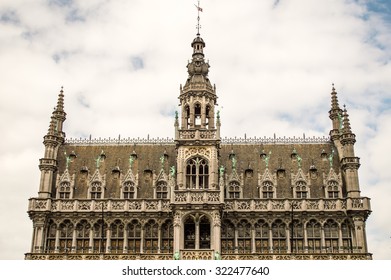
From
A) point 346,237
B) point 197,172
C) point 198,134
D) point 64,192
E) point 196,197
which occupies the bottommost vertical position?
point 346,237

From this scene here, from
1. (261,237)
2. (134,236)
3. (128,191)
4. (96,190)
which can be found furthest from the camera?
(96,190)

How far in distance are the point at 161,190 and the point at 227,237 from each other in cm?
800

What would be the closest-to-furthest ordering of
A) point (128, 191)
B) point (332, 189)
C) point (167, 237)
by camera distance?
point (167, 237), point (332, 189), point (128, 191)

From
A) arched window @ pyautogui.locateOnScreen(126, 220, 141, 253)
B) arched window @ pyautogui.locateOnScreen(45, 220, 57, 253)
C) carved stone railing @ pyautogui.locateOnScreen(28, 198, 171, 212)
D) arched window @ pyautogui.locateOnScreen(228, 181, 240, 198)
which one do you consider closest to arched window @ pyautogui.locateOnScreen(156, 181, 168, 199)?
carved stone railing @ pyautogui.locateOnScreen(28, 198, 171, 212)

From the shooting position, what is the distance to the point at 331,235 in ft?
172

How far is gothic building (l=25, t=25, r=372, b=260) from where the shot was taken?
49625 millimetres

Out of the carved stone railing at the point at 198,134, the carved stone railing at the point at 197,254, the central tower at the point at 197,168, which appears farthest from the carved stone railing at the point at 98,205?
the carved stone railing at the point at 197,254

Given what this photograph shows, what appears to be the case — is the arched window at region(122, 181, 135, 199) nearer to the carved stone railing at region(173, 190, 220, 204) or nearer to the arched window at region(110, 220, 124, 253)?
the arched window at region(110, 220, 124, 253)

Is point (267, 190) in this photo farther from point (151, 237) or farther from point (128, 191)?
point (128, 191)

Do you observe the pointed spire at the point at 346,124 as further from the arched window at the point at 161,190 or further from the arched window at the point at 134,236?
the arched window at the point at 134,236

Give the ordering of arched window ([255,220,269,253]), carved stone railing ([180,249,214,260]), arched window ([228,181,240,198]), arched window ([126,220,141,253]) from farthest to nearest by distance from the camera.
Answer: arched window ([228,181,240,198]) < arched window ([126,220,141,253]) < arched window ([255,220,269,253]) < carved stone railing ([180,249,214,260])

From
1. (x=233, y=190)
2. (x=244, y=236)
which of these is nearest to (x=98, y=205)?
(x=233, y=190)

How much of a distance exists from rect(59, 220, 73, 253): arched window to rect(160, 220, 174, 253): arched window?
8731 millimetres
